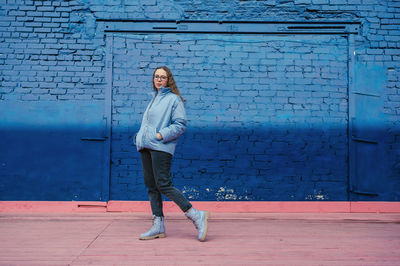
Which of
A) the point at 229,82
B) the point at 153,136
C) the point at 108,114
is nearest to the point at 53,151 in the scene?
the point at 108,114

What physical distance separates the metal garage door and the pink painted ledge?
3.8 inches

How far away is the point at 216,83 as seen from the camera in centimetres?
456

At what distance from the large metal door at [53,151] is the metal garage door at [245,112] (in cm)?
26

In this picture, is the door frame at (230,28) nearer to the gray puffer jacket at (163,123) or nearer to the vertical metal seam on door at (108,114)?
the vertical metal seam on door at (108,114)

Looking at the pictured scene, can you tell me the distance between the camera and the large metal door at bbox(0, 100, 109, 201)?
14.7ft

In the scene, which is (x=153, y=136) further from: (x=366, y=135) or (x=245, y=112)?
(x=366, y=135)

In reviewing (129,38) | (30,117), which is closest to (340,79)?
(129,38)

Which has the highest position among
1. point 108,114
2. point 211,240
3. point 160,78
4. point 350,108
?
point 160,78

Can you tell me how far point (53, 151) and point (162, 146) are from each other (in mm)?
2309

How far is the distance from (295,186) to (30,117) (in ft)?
12.6

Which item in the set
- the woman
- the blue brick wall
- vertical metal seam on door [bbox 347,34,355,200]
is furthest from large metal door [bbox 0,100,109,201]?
vertical metal seam on door [bbox 347,34,355,200]

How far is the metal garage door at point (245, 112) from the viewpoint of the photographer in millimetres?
4477

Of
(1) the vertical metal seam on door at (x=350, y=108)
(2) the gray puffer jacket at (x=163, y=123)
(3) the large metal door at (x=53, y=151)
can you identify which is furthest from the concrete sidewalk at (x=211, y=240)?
(2) the gray puffer jacket at (x=163, y=123)

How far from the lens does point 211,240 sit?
10.1 feet
